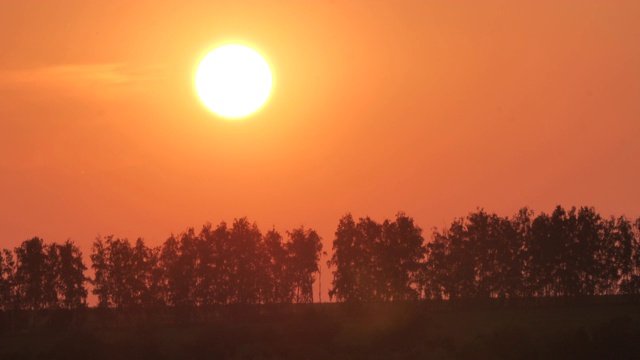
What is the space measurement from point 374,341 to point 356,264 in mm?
64185

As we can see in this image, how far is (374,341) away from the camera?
109750 mm

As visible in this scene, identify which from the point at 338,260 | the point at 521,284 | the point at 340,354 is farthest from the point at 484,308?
the point at 340,354

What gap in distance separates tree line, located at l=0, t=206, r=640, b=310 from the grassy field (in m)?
29.3

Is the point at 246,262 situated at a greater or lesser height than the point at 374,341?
greater

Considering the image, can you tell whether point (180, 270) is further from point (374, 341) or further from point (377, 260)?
point (374, 341)

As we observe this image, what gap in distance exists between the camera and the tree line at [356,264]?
163 metres

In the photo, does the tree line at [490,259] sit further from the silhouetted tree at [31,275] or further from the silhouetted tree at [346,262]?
the silhouetted tree at [31,275]

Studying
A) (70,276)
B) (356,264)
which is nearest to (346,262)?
(356,264)

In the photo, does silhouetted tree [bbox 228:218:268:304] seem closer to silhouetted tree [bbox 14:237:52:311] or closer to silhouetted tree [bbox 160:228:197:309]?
silhouetted tree [bbox 160:228:197:309]

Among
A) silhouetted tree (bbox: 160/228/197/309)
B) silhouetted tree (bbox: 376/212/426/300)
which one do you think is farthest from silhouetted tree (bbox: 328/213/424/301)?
silhouetted tree (bbox: 160/228/197/309)

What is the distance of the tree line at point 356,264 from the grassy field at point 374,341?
29.3 metres

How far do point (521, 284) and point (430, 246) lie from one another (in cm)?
1637

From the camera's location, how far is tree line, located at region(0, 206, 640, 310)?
536 ft

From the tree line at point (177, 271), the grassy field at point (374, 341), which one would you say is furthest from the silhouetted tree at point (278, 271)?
the grassy field at point (374, 341)
